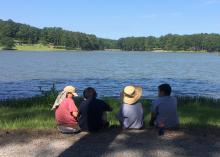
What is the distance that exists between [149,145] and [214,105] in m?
10.3

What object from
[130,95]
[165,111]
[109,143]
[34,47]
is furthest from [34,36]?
[109,143]

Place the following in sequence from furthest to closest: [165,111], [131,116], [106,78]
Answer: [106,78]
[165,111]
[131,116]

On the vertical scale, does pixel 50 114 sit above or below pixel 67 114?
below

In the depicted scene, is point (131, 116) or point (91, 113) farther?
point (131, 116)

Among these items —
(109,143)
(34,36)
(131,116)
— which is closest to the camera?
(109,143)

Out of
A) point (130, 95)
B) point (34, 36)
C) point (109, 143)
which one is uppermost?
point (34, 36)

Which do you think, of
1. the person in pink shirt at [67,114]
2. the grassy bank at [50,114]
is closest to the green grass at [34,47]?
the grassy bank at [50,114]

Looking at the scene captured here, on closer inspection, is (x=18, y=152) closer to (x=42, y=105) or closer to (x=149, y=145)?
(x=149, y=145)

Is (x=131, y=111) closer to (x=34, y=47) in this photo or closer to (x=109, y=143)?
(x=109, y=143)

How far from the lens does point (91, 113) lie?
37.8ft

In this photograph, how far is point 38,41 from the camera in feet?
641

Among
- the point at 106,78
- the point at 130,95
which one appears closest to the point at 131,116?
the point at 130,95

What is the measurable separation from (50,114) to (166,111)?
4868 millimetres

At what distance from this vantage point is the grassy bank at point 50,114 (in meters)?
12.8
